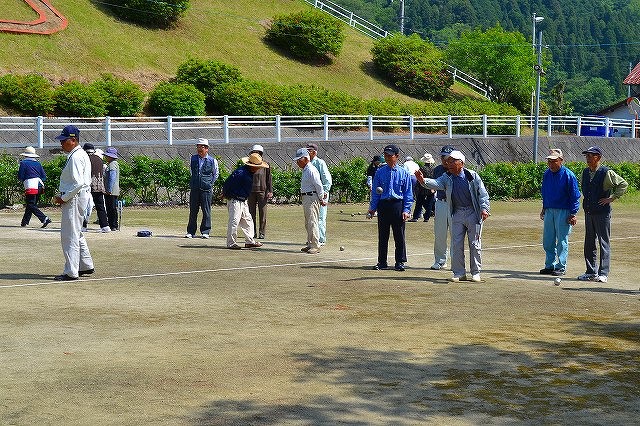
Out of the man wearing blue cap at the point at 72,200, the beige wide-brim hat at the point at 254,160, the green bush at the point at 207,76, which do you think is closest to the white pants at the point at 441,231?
the beige wide-brim hat at the point at 254,160

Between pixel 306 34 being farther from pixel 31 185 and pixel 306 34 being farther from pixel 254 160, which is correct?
pixel 254 160

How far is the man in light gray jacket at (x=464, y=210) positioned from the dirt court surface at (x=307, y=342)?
0.35 m

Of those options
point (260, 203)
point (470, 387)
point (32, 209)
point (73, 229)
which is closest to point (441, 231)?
point (260, 203)

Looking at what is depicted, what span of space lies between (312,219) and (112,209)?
4590 mm

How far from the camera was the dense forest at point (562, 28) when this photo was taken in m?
152

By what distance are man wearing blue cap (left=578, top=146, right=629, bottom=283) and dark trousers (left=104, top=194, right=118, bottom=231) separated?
29.9 ft

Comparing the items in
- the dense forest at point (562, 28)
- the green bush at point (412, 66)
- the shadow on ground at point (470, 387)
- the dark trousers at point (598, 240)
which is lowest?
the shadow on ground at point (470, 387)

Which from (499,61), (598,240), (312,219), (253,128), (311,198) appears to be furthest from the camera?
(499,61)

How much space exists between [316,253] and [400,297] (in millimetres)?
4675

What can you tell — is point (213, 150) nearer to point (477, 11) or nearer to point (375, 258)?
point (375, 258)

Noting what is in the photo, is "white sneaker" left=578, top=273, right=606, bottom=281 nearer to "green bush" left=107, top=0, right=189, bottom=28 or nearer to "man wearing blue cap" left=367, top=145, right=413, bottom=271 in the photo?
"man wearing blue cap" left=367, top=145, right=413, bottom=271

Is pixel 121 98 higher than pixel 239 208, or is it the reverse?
pixel 121 98

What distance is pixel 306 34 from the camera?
54.1 metres

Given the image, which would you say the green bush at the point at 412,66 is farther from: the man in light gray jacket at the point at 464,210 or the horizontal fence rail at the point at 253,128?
the man in light gray jacket at the point at 464,210
